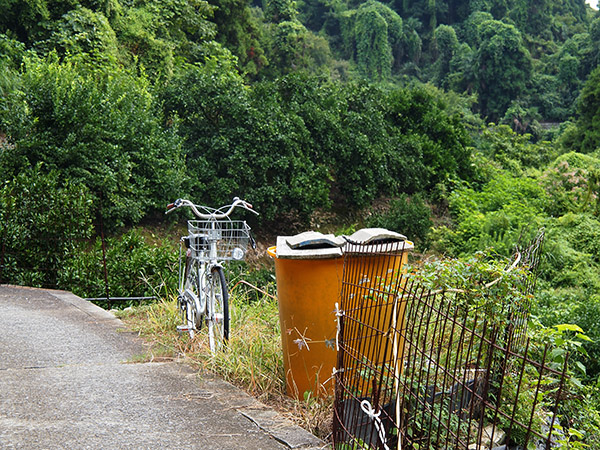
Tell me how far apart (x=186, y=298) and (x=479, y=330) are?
2.55 metres

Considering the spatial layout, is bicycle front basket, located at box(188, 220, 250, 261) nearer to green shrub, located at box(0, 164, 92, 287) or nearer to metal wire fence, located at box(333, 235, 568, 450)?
metal wire fence, located at box(333, 235, 568, 450)

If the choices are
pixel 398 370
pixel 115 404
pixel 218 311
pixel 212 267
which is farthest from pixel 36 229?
pixel 398 370

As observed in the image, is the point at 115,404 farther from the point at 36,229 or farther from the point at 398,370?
the point at 36,229

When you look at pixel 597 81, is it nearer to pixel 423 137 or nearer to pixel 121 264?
pixel 423 137

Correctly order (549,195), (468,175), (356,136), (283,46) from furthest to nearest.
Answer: (283,46) < (468,175) < (549,195) < (356,136)

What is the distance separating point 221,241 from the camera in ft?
15.9

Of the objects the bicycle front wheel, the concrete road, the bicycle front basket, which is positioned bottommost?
the concrete road

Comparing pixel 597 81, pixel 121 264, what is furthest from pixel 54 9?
pixel 597 81

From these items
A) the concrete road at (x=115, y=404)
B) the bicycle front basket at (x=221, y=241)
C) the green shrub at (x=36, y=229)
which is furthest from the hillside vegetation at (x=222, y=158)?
the bicycle front basket at (x=221, y=241)

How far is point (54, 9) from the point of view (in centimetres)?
1412

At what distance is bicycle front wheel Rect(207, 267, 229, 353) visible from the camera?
14.8 feet

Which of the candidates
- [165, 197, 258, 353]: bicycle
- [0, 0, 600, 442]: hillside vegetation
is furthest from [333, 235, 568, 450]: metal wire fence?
[165, 197, 258, 353]: bicycle

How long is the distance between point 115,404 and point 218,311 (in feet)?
4.59

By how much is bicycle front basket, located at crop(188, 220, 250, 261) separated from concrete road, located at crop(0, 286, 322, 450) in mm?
944
